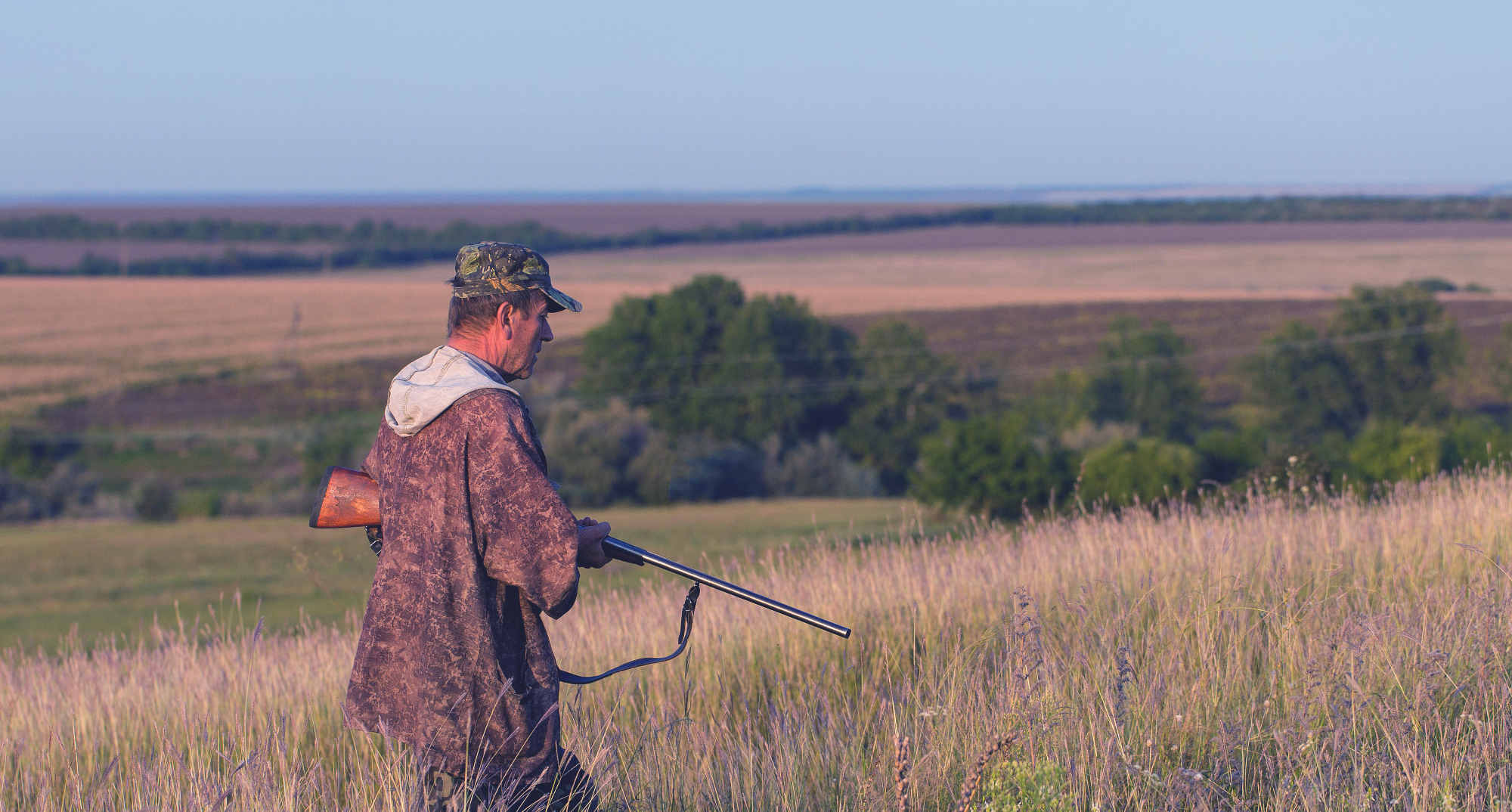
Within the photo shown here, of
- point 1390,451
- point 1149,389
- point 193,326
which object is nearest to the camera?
point 1390,451

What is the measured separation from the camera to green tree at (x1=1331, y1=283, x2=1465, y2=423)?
58.0m

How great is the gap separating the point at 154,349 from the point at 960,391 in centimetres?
4727

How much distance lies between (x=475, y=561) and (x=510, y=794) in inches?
25.6

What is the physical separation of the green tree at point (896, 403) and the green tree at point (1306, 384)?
1543 cm

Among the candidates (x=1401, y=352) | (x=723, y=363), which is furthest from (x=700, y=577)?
(x=1401, y=352)

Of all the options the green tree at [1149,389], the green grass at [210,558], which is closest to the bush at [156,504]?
the green grass at [210,558]

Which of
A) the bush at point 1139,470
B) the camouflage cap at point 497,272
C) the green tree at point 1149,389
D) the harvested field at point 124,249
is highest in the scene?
the camouflage cap at point 497,272

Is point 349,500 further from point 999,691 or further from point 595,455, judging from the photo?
point 595,455

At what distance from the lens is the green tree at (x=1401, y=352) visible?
58.0 m

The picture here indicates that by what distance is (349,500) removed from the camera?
309 centimetres

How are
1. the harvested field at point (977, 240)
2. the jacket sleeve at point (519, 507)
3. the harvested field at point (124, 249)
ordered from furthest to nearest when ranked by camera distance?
the harvested field at point (977, 240), the harvested field at point (124, 249), the jacket sleeve at point (519, 507)

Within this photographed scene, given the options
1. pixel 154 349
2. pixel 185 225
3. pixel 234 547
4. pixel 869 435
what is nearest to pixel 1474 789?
pixel 234 547

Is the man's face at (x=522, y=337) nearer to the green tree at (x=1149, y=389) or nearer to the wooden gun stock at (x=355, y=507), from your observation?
the wooden gun stock at (x=355, y=507)

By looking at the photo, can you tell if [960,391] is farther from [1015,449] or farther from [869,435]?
[1015,449]
